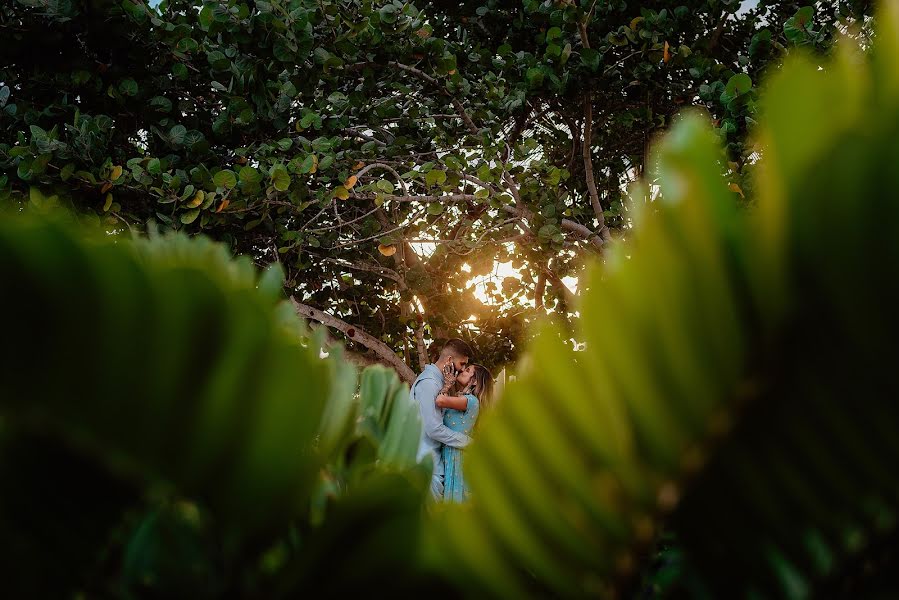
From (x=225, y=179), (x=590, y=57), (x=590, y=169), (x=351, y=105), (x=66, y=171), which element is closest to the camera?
(x=66, y=171)

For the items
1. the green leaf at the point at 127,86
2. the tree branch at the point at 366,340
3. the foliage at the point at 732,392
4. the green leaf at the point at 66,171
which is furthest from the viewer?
the tree branch at the point at 366,340

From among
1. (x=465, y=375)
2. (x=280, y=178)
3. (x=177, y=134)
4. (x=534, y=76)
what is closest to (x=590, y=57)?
(x=534, y=76)

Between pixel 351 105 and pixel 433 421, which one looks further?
pixel 351 105

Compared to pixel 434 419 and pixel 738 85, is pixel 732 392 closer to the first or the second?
pixel 434 419

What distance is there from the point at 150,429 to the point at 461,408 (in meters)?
4.07

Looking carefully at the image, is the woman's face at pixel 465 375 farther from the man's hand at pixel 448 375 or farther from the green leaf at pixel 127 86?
the green leaf at pixel 127 86

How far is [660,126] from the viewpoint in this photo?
5.59m

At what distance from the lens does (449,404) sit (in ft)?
13.5

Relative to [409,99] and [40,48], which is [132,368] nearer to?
[40,48]

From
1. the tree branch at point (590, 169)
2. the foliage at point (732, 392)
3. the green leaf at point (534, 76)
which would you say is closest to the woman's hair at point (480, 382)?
the tree branch at point (590, 169)

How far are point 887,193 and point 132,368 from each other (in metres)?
0.22

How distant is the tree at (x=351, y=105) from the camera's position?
3.90 m

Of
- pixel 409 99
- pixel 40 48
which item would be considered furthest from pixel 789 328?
pixel 409 99

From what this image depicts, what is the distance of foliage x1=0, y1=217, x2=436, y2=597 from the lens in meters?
0.19
